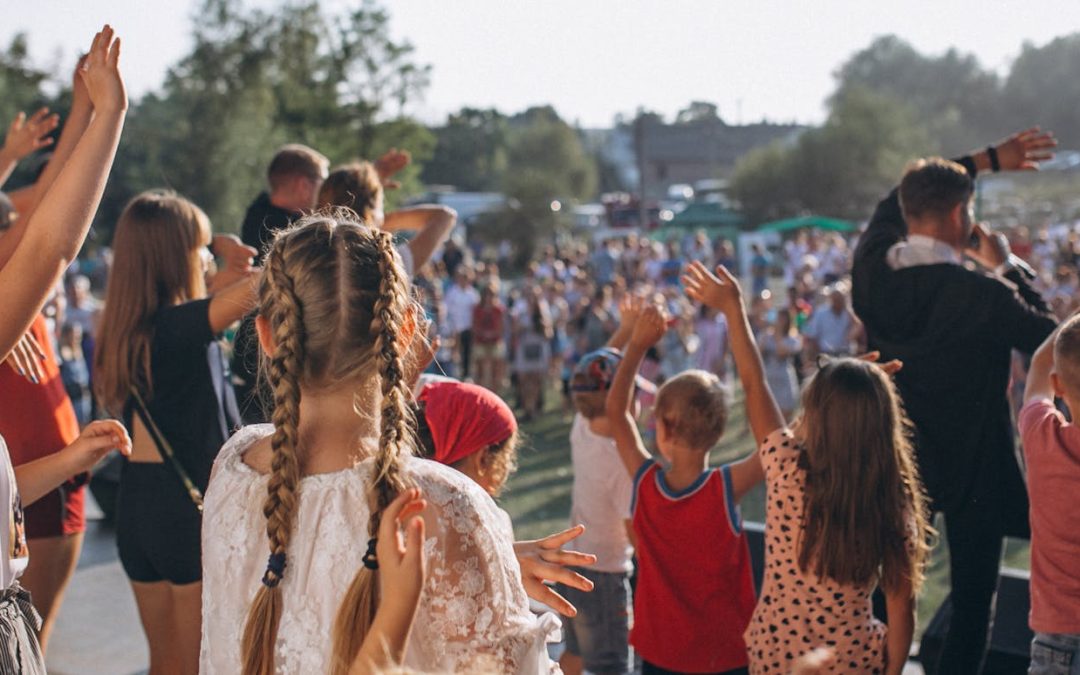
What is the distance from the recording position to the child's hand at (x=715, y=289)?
308 centimetres

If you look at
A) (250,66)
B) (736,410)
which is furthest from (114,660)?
(250,66)

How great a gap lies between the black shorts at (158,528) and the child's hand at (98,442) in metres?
1.07

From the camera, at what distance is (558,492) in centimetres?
853

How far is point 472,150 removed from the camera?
233ft

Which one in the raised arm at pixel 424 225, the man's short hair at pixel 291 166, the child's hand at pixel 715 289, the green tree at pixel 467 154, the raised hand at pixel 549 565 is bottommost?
the raised hand at pixel 549 565

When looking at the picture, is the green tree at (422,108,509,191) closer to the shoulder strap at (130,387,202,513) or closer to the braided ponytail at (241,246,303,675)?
the shoulder strap at (130,387,202,513)

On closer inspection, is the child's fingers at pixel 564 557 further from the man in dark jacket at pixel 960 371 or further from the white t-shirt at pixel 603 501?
the man in dark jacket at pixel 960 371

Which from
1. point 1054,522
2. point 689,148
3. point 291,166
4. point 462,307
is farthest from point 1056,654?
point 689,148

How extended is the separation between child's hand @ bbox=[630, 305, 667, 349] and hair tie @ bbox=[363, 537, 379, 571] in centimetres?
184

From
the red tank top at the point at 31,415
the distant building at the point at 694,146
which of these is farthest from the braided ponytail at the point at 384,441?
the distant building at the point at 694,146

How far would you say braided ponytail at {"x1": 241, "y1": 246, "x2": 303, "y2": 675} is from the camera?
158 cm

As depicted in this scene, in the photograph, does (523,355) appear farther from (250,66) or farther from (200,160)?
(250,66)

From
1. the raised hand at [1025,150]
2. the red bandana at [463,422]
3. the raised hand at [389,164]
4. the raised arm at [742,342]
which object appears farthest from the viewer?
the raised hand at [389,164]

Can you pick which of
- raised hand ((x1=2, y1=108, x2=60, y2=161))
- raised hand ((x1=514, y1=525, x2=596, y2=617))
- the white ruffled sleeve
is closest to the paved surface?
raised hand ((x1=2, y1=108, x2=60, y2=161))
